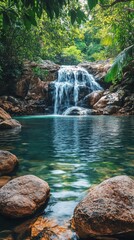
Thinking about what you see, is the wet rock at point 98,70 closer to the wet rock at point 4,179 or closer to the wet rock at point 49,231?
the wet rock at point 4,179

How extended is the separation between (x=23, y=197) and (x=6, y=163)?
222 centimetres

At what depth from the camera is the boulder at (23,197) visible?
4043mm

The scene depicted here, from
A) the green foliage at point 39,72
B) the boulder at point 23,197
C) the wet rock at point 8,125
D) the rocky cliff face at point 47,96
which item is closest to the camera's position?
the boulder at point 23,197

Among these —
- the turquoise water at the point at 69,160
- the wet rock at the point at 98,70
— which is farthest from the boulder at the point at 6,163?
the wet rock at the point at 98,70

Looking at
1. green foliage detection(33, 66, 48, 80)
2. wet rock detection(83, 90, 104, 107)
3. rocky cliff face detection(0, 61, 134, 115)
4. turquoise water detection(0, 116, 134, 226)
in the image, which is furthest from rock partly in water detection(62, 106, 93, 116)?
turquoise water detection(0, 116, 134, 226)

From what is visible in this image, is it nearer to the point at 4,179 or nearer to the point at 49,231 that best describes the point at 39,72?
the point at 4,179

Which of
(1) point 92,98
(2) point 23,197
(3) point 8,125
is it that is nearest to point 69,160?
(2) point 23,197

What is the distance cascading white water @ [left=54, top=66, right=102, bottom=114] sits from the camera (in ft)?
94.8

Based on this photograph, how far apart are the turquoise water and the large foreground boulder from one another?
513 mm

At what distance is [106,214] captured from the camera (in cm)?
346

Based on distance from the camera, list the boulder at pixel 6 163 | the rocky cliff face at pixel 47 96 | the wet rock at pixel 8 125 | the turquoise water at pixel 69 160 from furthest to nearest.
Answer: the rocky cliff face at pixel 47 96
the wet rock at pixel 8 125
the boulder at pixel 6 163
the turquoise water at pixel 69 160

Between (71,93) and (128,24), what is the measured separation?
12010mm

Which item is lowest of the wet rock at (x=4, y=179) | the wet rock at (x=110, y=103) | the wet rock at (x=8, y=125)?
the wet rock at (x=4, y=179)

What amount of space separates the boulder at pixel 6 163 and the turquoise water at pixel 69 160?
221 mm
